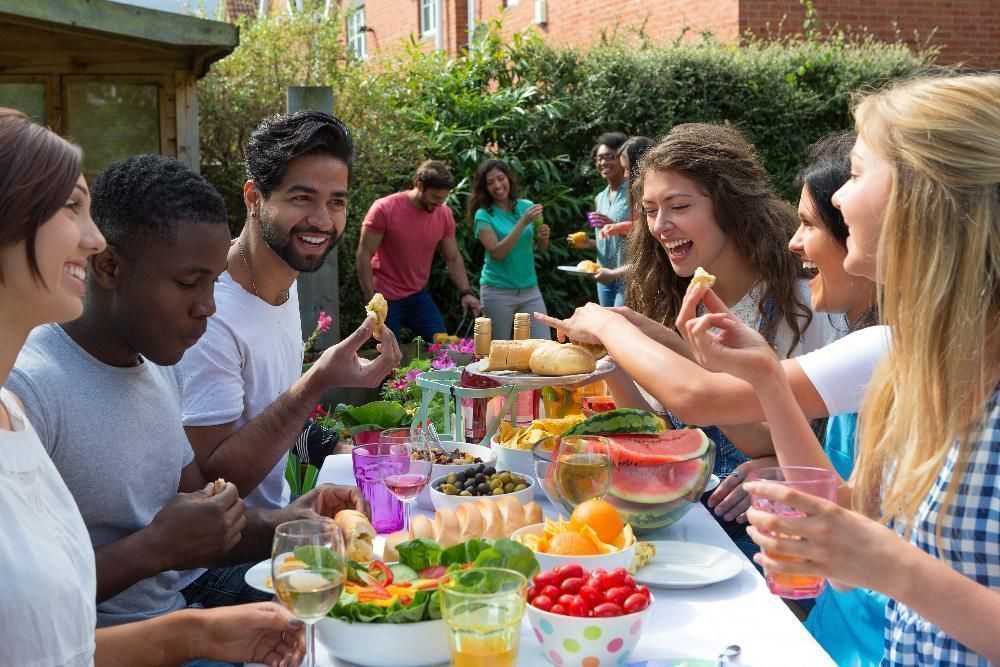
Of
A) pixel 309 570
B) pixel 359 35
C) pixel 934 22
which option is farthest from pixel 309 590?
pixel 359 35

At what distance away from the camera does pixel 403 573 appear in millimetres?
1887

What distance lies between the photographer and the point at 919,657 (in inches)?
70.1

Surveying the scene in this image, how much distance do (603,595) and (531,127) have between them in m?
9.28

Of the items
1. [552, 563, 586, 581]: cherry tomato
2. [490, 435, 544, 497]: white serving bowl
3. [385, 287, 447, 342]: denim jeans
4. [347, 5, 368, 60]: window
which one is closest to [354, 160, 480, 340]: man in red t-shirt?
[385, 287, 447, 342]: denim jeans

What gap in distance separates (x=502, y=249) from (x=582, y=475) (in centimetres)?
626

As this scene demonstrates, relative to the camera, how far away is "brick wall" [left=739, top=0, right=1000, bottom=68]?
40.6 ft

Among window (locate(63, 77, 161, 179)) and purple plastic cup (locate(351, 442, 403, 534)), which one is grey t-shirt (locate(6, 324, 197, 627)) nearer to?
purple plastic cup (locate(351, 442, 403, 534))

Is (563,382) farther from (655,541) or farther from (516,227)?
(516,227)

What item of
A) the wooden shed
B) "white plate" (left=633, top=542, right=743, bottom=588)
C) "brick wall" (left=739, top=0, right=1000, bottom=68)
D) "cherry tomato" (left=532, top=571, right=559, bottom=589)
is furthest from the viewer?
"brick wall" (left=739, top=0, right=1000, bottom=68)

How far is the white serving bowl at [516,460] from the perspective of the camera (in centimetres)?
287

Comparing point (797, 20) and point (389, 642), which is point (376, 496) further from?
point (797, 20)

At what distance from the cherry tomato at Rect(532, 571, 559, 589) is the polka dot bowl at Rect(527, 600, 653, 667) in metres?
0.06

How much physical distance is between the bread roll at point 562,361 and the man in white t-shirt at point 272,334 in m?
0.52

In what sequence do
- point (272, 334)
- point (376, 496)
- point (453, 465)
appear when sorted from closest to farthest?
point (376, 496)
point (453, 465)
point (272, 334)
